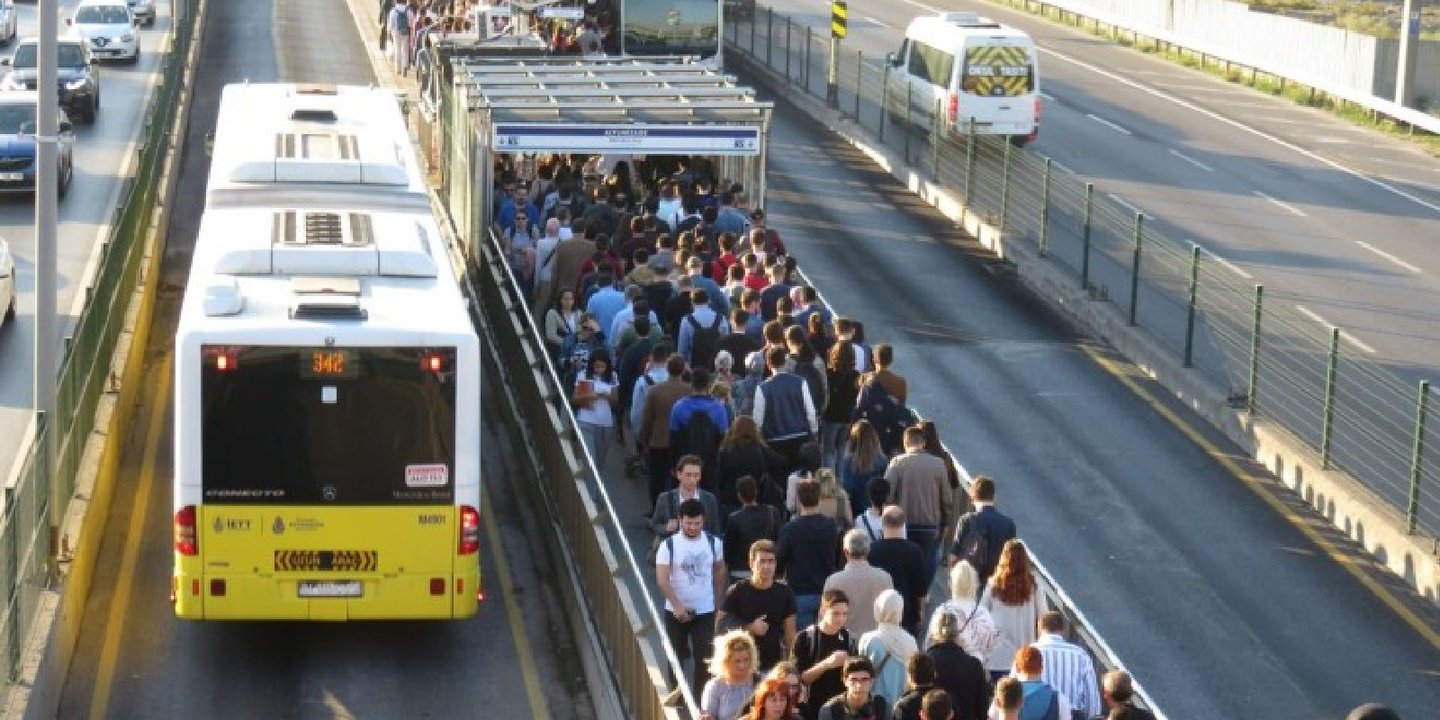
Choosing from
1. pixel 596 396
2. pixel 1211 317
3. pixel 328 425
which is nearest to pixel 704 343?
pixel 596 396

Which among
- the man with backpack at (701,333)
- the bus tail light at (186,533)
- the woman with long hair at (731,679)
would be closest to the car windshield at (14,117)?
the man with backpack at (701,333)

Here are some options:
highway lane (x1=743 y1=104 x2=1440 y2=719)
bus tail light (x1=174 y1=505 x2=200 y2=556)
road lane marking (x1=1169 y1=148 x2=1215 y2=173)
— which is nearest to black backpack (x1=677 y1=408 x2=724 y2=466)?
highway lane (x1=743 y1=104 x2=1440 y2=719)

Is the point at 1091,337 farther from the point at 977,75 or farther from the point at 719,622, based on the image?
the point at 719,622

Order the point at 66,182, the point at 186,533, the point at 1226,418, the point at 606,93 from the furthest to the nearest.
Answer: the point at 66,182
the point at 606,93
the point at 1226,418
the point at 186,533

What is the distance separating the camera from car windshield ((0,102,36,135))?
38812mm

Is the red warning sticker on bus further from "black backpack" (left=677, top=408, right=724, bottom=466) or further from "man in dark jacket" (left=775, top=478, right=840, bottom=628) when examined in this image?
"man in dark jacket" (left=775, top=478, right=840, bottom=628)

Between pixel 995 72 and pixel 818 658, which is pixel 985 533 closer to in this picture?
pixel 818 658

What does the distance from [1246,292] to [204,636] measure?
1129 cm

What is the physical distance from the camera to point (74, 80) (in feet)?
149

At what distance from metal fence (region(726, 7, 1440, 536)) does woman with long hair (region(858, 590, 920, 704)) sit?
8.81 m

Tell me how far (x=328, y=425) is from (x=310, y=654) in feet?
6.71

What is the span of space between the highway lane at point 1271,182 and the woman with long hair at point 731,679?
12.7 metres

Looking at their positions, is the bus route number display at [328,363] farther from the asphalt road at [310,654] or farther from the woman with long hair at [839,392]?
the woman with long hair at [839,392]

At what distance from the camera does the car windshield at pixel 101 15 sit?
181 feet
